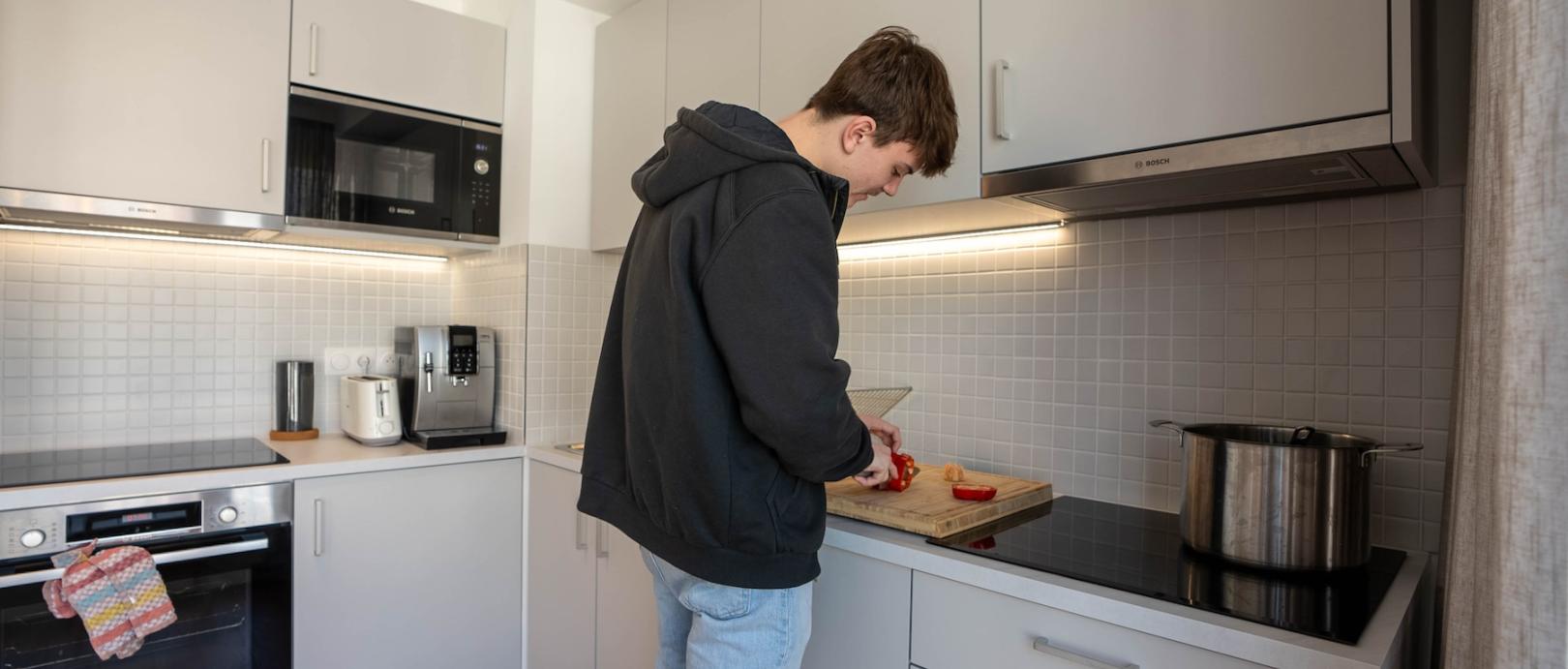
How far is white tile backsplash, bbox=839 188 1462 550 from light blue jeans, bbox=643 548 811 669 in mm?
792

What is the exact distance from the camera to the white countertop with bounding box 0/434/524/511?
1656 millimetres

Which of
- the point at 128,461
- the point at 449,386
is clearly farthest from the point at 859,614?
the point at 128,461

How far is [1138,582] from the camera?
1097mm

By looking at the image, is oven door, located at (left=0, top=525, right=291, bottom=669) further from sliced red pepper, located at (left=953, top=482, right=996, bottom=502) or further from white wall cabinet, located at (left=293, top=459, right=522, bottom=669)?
sliced red pepper, located at (left=953, top=482, right=996, bottom=502)

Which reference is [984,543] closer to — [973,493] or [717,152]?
[973,493]

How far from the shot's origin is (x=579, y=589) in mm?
2115

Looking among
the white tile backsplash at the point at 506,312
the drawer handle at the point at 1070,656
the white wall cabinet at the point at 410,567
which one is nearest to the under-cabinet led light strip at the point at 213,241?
the white tile backsplash at the point at 506,312

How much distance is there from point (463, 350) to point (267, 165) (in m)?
0.68

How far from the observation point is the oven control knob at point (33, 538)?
63.9 inches

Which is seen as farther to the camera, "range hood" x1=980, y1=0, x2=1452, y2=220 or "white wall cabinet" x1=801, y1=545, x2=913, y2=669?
"white wall cabinet" x1=801, y1=545, x2=913, y2=669

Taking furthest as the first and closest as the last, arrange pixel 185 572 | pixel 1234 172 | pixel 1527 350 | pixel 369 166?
pixel 369 166 < pixel 185 572 < pixel 1234 172 < pixel 1527 350

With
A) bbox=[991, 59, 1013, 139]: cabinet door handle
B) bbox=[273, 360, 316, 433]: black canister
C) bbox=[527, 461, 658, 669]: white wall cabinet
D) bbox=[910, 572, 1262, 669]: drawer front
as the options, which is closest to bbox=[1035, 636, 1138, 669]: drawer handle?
bbox=[910, 572, 1262, 669]: drawer front

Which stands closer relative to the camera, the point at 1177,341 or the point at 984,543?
the point at 984,543

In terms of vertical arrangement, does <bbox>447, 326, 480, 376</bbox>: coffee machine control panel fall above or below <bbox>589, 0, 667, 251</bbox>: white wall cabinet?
below
